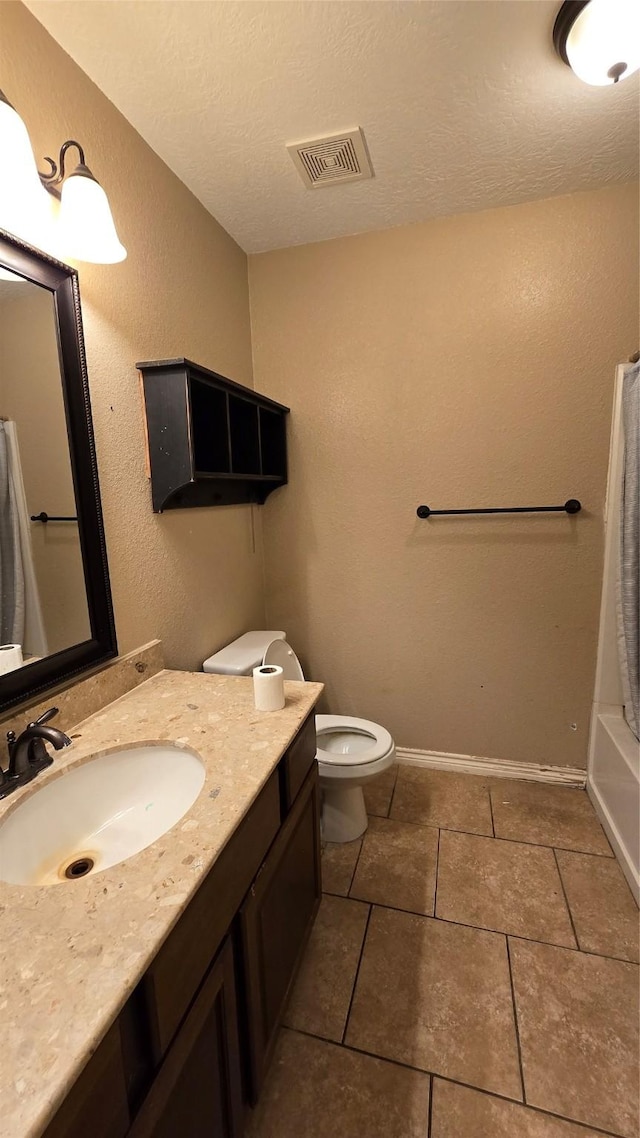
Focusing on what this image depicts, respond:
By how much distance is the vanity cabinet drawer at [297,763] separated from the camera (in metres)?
1.12

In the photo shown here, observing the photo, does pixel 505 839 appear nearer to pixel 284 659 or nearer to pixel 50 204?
pixel 284 659

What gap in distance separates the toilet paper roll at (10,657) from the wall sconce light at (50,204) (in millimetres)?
886

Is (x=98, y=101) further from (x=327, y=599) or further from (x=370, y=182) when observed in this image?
(x=327, y=599)

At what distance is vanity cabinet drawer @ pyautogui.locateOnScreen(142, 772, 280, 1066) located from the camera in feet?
2.11

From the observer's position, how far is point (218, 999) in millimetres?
815

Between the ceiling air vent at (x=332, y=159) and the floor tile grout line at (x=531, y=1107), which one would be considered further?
the ceiling air vent at (x=332, y=159)

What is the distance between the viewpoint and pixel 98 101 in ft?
4.07

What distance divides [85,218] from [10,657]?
98 centimetres

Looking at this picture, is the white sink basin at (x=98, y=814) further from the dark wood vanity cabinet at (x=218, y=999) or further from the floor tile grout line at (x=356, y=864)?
the floor tile grout line at (x=356, y=864)

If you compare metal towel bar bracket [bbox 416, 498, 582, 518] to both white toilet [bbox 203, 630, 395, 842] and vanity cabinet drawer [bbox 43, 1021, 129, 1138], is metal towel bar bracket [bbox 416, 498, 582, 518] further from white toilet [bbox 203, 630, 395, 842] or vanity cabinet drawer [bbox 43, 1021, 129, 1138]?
vanity cabinet drawer [bbox 43, 1021, 129, 1138]

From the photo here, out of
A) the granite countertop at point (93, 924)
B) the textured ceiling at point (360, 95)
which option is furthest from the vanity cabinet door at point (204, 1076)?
the textured ceiling at point (360, 95)

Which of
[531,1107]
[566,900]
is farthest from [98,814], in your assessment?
[566,900]

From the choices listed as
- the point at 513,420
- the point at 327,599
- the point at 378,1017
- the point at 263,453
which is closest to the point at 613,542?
the point at 513,420

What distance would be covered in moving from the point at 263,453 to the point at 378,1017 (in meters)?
1.90
